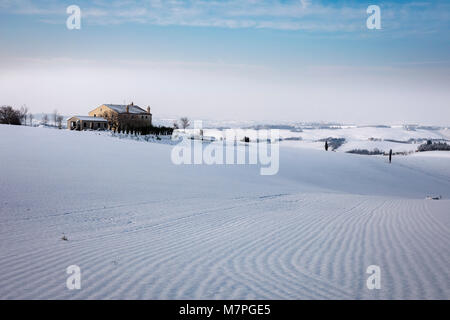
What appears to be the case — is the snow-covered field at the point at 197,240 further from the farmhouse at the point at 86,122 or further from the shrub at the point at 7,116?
the farmhouse at the point at 86,122

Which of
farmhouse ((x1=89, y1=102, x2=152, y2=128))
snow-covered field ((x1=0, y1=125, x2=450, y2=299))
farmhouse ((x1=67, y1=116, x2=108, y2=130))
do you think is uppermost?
farmhouse ((x1=89, y1=102, x2=152, y2=128))

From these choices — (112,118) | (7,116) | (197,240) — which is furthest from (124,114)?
(197,240)

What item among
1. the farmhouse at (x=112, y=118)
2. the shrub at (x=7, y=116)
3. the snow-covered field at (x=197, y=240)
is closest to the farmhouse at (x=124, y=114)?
the farmhouse at (x=112, y=118)

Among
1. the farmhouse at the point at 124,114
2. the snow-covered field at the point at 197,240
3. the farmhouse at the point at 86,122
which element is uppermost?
the farmhouse at the point at 124,114

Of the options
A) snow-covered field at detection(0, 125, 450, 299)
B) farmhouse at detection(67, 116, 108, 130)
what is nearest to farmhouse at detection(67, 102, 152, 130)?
farmhouse at detection(67, 116, 108, 130)

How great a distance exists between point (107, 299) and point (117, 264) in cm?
117

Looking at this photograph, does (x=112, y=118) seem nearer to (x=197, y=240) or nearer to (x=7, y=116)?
(x=7, y=116)

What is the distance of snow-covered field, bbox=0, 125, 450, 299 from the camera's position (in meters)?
4.68

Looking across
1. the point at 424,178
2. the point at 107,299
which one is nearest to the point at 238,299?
the point at 107,299

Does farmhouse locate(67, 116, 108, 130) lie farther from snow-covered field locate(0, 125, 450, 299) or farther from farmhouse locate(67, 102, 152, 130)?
snow-covered field locate(0, 125, 450, 299)

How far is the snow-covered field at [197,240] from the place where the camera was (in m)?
4.68

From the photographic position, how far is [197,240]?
7.06 m
